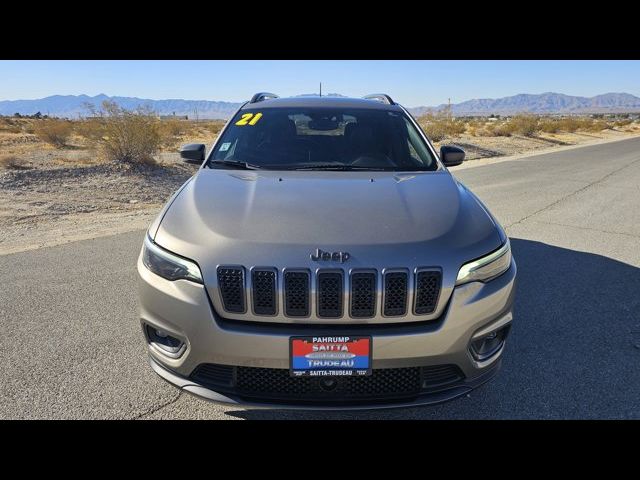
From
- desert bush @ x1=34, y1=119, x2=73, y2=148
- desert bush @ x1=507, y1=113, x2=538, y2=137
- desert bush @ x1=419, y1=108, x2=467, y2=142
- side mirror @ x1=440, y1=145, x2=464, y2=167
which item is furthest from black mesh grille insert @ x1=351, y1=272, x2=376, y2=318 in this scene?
desert bush @ x1=507, y1=113, x2=538, y2=137

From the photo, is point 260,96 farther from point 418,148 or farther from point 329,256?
point 329,256

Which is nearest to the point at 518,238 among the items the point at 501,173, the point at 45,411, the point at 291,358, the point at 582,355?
the point at 582,355

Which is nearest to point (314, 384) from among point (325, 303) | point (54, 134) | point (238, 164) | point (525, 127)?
point (325, 303)

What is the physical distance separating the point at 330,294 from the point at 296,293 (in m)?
0.16

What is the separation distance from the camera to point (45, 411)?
8.72 feet

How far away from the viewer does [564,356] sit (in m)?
3.33

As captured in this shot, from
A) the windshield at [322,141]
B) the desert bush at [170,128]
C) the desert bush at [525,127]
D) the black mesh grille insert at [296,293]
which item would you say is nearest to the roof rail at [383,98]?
the windshield at [322,141]

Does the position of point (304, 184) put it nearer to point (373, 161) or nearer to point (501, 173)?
point (373, 161)

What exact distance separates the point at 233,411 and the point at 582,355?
8.03 ft

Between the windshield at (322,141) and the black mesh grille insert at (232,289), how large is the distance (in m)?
1.47

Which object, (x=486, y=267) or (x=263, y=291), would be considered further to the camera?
(x=486, y=267)

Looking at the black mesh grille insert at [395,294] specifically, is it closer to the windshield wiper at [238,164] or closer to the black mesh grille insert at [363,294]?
the black mesh grille insert at [363,294]

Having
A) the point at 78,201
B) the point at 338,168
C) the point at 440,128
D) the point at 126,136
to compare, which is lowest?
the point at 440,128

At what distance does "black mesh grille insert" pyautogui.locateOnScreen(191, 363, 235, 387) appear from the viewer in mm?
2242
